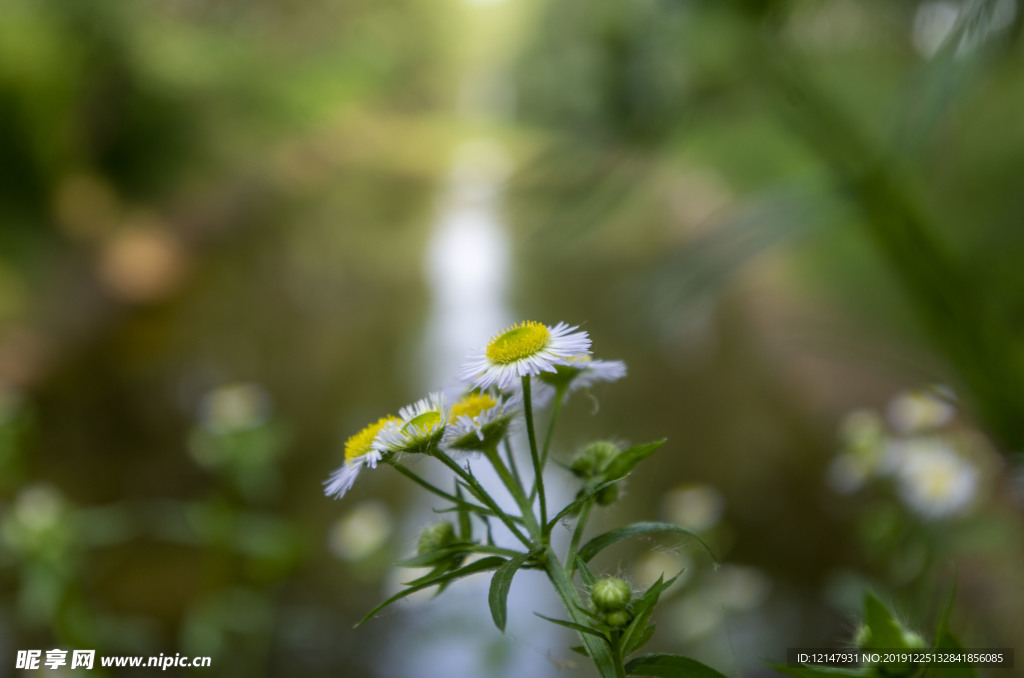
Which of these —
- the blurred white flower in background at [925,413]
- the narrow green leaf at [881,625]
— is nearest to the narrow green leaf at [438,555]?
the narrow green leaf at [881,625]

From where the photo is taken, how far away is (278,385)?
1.88 metres

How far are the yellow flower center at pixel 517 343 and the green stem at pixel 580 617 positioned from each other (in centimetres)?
5

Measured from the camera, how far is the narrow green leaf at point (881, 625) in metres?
0.20

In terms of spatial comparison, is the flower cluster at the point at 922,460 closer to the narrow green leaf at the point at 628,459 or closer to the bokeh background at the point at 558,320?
the bokeh background at the point at 558,320

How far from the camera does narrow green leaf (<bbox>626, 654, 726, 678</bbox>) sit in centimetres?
18

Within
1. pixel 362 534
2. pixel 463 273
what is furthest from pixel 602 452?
pixel 463 273

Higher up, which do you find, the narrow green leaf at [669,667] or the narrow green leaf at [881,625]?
the narrow green leaf at [881,625]

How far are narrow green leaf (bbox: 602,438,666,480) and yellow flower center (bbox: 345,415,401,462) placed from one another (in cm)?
6

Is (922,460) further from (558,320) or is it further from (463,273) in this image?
(463,273)

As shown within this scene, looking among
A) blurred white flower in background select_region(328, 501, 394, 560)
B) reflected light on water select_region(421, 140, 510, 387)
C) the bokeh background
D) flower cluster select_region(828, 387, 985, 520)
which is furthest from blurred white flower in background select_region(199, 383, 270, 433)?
flower cluster select_region(828, 387, 985, 520)

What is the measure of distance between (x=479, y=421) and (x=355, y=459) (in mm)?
34

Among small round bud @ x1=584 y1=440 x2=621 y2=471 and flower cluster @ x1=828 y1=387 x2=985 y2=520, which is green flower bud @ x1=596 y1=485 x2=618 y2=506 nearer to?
small round bud @ x1=584 y1=440 x2=621 y2=471

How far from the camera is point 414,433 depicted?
19cm

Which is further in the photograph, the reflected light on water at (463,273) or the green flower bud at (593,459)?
the reflected light on water at (463,273)
